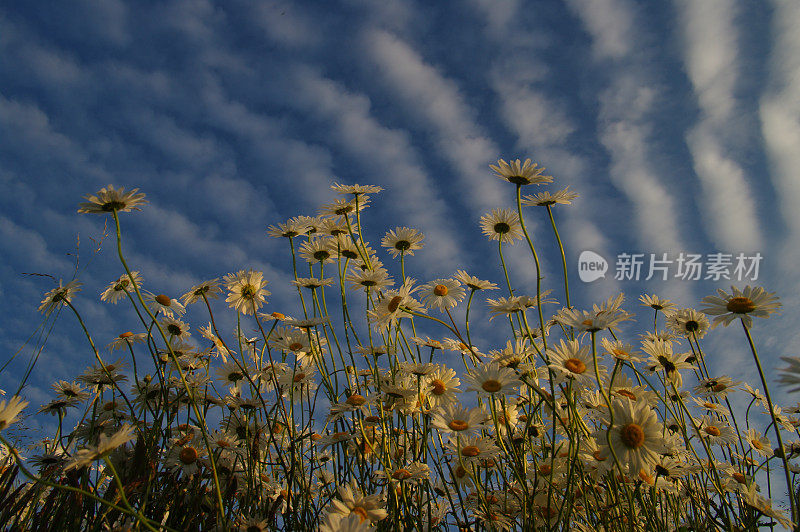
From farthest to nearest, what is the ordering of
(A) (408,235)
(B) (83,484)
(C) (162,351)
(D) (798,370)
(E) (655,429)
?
(A) (408,235), (C) (162,351), (B) (83,484), (E) (655,429), (D) (798,370)

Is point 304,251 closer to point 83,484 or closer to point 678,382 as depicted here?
point 83,484

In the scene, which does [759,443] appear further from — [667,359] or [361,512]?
[361,512]

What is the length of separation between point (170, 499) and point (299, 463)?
0.73 meters

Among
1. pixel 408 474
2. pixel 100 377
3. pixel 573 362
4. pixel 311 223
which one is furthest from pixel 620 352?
pixel 100 377

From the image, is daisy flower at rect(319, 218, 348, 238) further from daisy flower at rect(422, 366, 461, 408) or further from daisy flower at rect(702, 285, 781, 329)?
daisy flower at rect(702, 285, 781, 329)

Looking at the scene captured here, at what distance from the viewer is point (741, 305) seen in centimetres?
223

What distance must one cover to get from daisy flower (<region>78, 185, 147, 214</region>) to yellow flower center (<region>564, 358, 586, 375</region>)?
2251mm

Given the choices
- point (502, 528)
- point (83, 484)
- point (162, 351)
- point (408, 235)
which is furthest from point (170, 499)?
point (408, 235)

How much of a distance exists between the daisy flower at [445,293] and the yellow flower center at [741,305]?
1.51 meters

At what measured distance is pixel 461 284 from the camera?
336 cm

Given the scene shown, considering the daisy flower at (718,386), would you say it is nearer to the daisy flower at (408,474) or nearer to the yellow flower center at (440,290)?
the yellow flower center at (440,290)

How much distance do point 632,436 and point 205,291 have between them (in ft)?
8.15

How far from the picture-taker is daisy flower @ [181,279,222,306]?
3053 mm

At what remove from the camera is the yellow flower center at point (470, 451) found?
8.09ft
